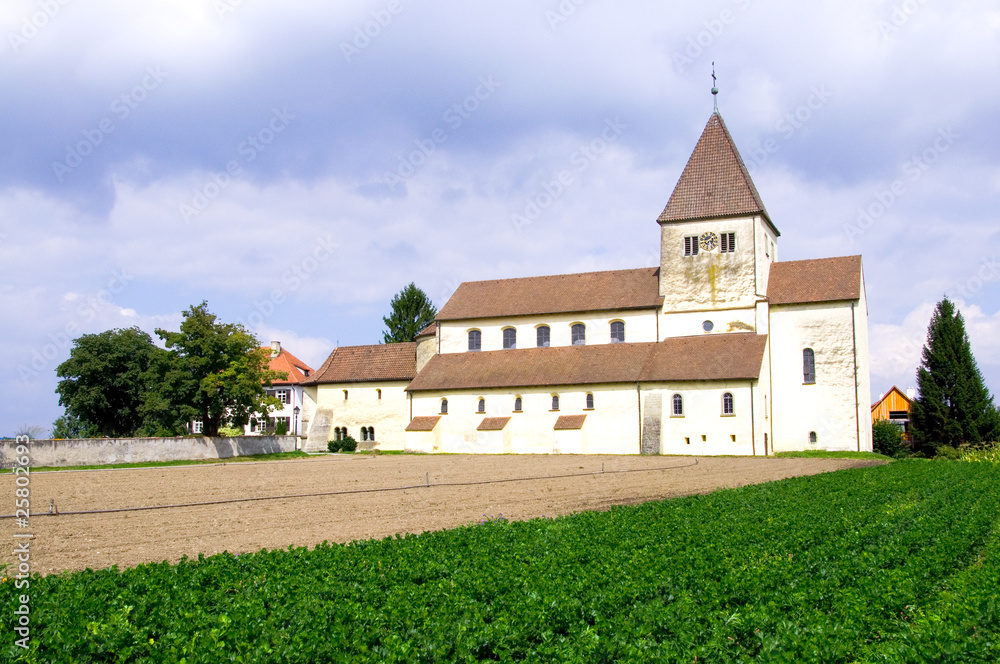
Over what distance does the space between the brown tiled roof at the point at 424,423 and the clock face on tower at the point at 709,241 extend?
19.1 m

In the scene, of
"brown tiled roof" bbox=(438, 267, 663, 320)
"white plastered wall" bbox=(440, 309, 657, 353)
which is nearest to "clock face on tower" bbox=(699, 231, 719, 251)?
"brown tiled roof" bbox=(438, 267, 663, 320)

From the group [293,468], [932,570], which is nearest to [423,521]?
[932,570]

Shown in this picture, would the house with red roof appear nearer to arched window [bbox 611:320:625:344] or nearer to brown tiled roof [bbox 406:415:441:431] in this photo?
brown tiled roof [bbox 406:415:441:431]

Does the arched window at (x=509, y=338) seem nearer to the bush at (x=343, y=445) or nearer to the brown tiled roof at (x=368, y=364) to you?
the brown tiled roof at (x=368, y=364)

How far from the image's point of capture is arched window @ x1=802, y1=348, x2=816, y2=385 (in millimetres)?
44312

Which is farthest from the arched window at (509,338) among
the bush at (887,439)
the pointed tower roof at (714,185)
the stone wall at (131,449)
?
the bush at (887,439)

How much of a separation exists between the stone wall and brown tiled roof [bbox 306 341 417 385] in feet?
23.1

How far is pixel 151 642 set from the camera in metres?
6.82

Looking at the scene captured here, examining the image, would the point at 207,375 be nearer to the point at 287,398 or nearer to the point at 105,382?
the point at 105,382

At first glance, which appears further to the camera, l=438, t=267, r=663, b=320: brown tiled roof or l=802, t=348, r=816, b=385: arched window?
l=438, t=267, r=663, b=320: brown tiled roof

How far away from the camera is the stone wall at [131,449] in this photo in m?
36.7

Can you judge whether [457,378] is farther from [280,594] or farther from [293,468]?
[280,594]

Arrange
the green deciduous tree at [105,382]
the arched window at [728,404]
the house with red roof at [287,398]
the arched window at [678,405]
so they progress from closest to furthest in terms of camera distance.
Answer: the arched window at [728,404] → the arched window at [678,405] → the green deciduous tree at [105,382] → the house with red roof at [287,398]

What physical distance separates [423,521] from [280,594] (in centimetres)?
801
